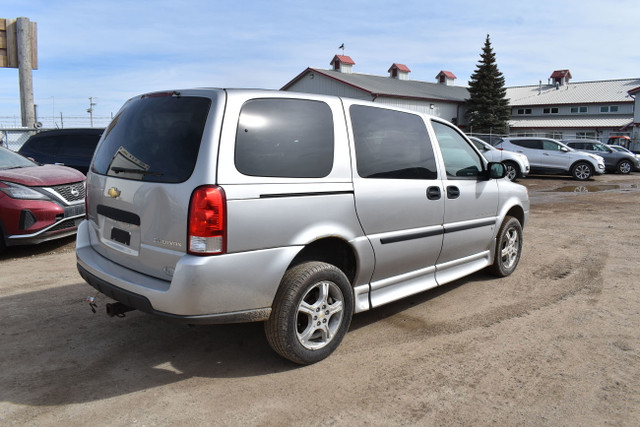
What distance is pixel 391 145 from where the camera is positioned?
4207mm

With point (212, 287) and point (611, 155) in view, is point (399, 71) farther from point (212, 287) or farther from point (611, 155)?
point (212, 287)

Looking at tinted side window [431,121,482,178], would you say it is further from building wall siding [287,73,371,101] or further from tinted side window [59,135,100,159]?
building wall siding [287,73,371,101]

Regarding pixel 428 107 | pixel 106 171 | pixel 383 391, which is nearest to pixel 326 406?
pixel 383 391

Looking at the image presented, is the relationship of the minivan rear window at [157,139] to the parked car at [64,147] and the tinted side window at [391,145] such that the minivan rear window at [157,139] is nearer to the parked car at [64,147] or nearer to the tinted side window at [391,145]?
the tinted side window at [391,145]

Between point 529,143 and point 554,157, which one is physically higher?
point 529,143

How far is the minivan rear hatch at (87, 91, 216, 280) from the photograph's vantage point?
3082 millimetres

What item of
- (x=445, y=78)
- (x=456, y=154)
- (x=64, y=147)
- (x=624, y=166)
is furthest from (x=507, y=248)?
(x=445, y=78)

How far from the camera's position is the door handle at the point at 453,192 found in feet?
15.1

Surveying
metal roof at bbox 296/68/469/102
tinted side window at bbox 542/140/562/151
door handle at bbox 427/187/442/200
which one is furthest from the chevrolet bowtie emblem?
metal roof at bbox 296/68/469/102

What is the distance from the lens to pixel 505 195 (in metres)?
5.54

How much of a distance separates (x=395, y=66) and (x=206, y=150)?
1874 inches

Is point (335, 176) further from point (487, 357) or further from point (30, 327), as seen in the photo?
point (30, 327)

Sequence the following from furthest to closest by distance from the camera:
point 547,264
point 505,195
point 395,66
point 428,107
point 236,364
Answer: point 395,66
point 428,107
point 547,264
point 505,195
point 236,364

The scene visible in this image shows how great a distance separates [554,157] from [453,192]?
18.0 m
